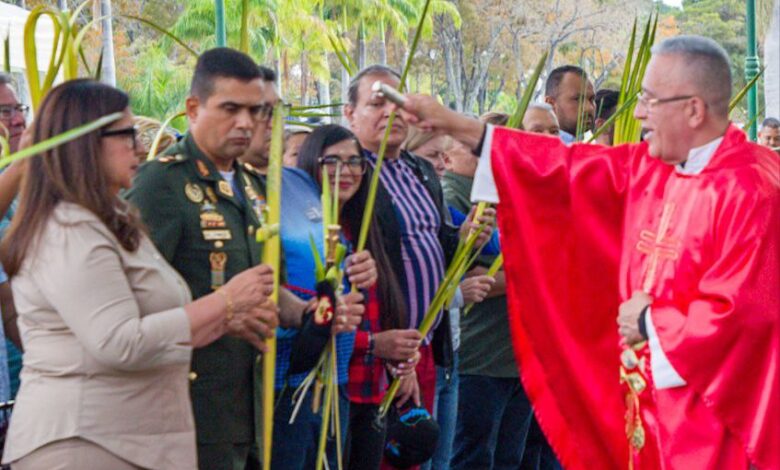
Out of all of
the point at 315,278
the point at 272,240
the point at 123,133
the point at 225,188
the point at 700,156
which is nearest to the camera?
the point at 123,133

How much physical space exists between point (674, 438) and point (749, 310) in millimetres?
537

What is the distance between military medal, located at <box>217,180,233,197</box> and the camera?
13.0 feet

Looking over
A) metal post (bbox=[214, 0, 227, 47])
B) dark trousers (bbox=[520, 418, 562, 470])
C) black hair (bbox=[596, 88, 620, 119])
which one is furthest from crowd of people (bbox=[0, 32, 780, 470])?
metal post (bbox=[214, 0, 227, 47])

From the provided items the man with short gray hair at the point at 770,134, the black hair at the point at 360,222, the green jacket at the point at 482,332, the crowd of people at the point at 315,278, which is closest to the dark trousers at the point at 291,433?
the crowd of people at the point at 315,278

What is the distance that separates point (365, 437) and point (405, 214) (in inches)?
36.4

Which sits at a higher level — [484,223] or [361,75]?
[361,75]

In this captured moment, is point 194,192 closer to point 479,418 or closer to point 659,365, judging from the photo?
point 659,365

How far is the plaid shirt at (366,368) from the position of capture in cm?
475

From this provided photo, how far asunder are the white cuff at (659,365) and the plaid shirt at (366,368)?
3.60 feet

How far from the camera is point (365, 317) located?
192 inches

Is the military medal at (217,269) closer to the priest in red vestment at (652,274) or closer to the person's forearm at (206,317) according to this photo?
the person's forearm at (206,317)

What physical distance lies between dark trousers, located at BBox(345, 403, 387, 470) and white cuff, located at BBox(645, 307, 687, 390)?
1.14 metres

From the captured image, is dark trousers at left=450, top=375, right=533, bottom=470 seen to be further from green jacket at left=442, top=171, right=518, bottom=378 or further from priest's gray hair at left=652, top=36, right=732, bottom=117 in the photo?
priest's gray hair at left=652, top=36, right=732, bottom=117

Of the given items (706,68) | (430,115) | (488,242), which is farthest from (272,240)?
(488,242)
